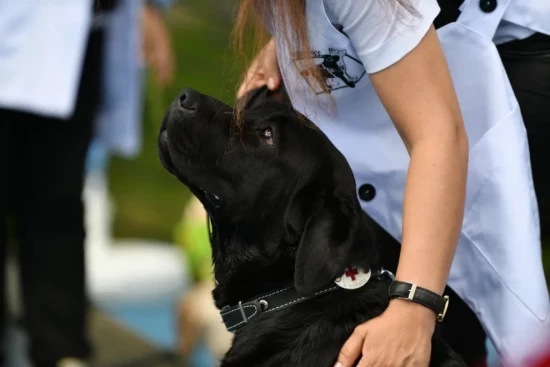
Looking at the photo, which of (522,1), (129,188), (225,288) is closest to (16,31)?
(225,288)

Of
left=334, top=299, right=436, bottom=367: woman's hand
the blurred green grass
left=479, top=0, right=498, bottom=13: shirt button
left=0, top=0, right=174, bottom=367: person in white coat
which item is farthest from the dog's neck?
the blurred green grass

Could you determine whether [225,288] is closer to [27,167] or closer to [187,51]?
[27,167]

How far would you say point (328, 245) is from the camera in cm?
199

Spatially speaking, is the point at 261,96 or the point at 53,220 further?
the point at 53,220

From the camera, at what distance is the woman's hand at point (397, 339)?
183 centimetres

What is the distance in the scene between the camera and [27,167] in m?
3.42

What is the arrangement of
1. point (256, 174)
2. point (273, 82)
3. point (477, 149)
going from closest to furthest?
point (477, 149) → point (256, 174) → point (273, 82)

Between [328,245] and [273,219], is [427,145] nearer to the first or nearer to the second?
[328,245]

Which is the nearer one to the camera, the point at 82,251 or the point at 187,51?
the point at 82,251

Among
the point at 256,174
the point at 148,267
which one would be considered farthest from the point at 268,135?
the point at 148,267

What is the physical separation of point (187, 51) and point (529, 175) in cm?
649

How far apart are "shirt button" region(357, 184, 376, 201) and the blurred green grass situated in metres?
2.66

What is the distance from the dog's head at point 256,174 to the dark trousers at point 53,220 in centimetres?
128

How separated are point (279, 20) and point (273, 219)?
517 millimetres
